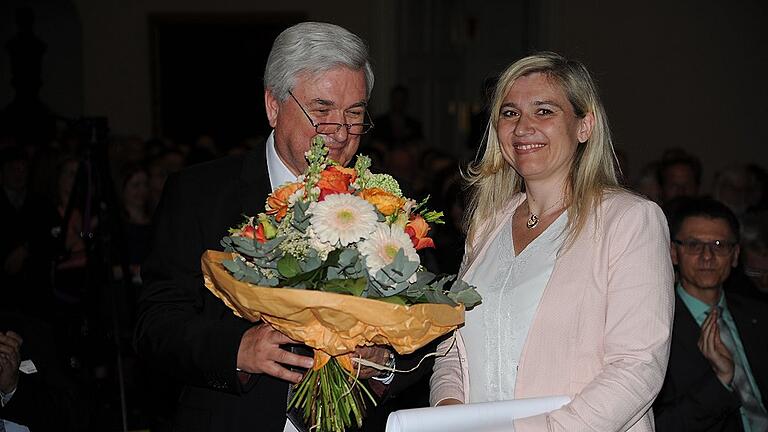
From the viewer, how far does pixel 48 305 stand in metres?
5.59

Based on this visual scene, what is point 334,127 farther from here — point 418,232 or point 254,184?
point 418,232

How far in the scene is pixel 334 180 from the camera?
230 cm

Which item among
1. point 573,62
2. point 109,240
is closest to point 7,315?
point 109,240

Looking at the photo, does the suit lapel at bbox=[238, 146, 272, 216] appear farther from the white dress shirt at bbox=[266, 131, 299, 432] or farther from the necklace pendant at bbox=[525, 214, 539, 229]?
the necklace pendant at bbox=[525, 214, 539, 229]

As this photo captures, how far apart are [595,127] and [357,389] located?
2.99ft

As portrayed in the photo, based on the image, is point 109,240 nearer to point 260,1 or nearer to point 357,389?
point 357,389

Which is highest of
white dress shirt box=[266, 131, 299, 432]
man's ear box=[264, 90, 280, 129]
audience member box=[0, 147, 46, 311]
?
man's ear box=[264, 90, 280, 129]

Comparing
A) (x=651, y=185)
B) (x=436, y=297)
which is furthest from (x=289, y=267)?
(x=651, y=185)

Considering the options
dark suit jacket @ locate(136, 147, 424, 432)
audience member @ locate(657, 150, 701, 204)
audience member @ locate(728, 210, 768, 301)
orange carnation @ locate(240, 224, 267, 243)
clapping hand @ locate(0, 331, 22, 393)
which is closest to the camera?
orange carnation @ locate(240, 224, 267, 243)

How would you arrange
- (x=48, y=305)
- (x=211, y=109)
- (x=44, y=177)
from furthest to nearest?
(x=211, y=109) → (x=44, y=177) → (x=48, y=305)

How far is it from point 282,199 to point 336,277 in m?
0.27

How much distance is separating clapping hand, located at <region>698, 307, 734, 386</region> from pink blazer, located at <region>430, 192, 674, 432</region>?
4.98 feet

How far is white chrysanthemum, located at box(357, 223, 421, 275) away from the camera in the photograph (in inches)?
84.9

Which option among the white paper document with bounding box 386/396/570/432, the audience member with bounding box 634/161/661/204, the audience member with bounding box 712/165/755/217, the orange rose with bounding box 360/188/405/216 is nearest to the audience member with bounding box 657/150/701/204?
the audience member with bounding box 634/161/661/204
